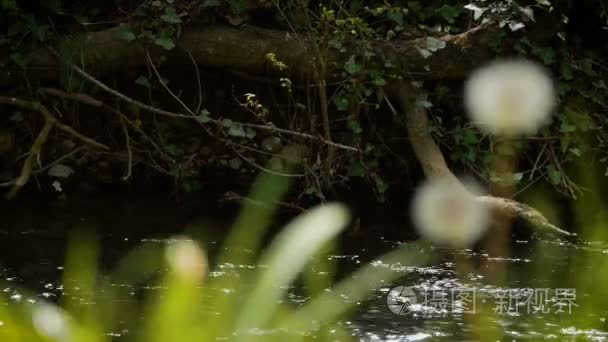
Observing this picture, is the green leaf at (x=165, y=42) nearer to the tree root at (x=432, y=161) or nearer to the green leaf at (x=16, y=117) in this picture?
the green leaf at (x=16, y=117)

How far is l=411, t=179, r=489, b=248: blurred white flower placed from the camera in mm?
3176

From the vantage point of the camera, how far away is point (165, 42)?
141 inches

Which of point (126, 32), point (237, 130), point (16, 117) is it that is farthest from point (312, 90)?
point (16, 117)

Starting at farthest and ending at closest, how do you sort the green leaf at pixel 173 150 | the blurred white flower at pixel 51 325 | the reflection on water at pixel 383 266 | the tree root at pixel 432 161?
the green leaf at pixel 173 150
the tree root at pixel 432 161
the reflection on water at pixel 383 266
the blurred white flower at pixel 51 325

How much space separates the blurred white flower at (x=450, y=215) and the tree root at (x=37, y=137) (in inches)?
60.1

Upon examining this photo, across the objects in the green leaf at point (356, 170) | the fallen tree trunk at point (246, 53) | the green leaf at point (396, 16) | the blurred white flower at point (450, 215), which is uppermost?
the green leaf at point (396, 16)

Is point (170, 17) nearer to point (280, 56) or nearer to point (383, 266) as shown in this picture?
point (280, 56)

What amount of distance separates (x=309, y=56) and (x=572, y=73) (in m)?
1.33

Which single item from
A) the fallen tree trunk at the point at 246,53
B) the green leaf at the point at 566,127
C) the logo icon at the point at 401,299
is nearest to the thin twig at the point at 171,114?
the fallen tree trunk at the point at 246,53

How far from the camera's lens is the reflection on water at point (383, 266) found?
2.30 metres

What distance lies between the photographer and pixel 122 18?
3734mm

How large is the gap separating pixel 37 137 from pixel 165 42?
741 mm

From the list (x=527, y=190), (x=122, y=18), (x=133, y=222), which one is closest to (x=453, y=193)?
(x=527, y=190)

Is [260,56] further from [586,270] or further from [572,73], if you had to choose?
[586,270]
